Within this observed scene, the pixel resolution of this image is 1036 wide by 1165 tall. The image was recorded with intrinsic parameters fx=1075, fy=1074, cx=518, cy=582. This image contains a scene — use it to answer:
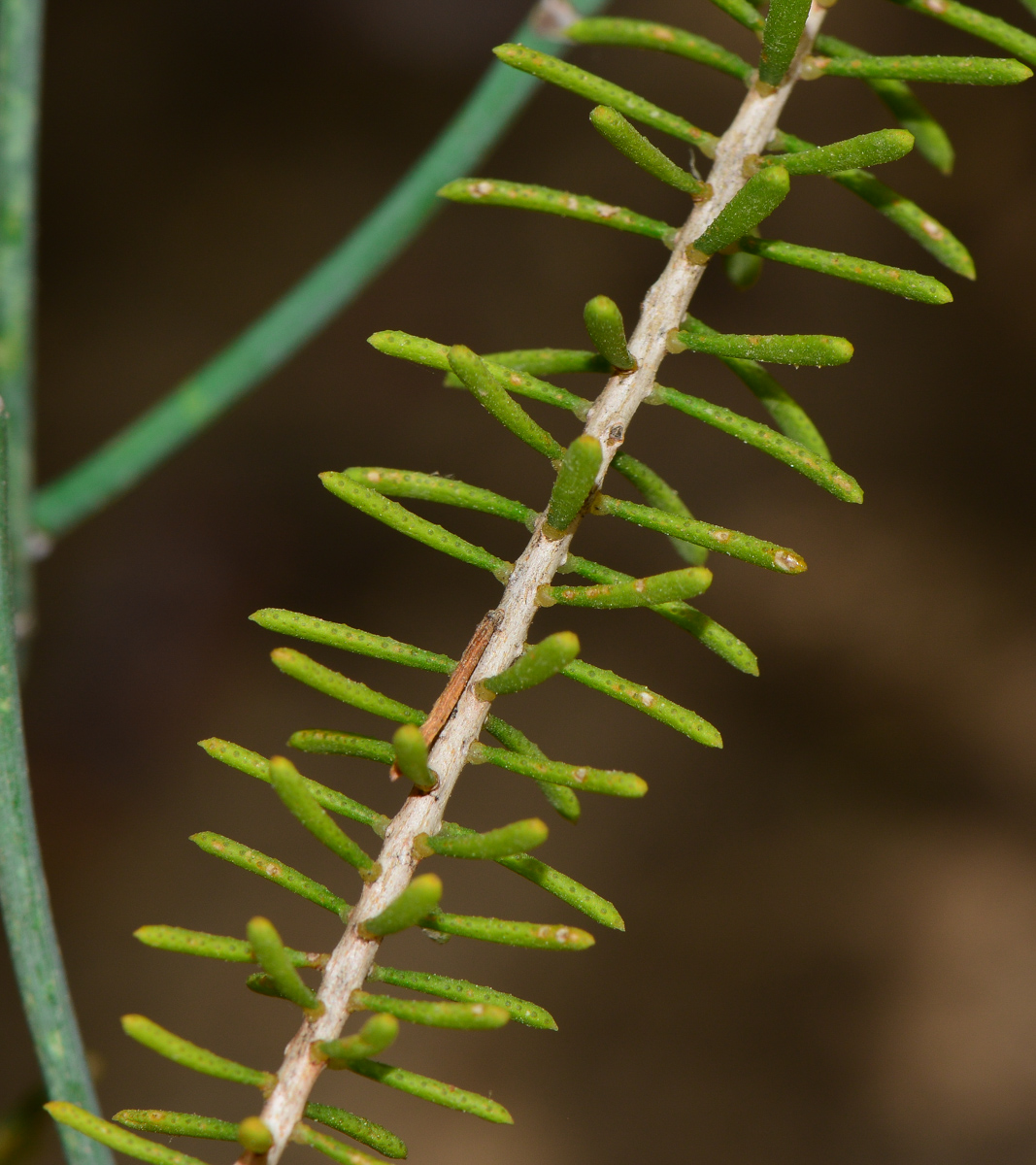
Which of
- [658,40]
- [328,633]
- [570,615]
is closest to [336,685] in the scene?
[328,633]

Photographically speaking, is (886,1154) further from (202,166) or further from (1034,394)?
(202,166)

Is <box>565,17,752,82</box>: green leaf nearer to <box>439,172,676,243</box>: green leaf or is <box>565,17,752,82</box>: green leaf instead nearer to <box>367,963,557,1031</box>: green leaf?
<box>439,172,676,243</box>: green leaf

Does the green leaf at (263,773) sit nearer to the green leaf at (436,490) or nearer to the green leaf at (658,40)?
the green leaf at (436,490)

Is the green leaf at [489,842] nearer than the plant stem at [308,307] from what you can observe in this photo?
Yes

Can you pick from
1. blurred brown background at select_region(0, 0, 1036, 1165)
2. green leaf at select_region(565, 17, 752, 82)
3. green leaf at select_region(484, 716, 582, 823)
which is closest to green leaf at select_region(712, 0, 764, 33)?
green leaf at select_region(565, 17, 752, 82)

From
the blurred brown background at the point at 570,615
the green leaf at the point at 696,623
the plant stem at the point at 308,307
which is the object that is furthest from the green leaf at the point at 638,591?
the blurred brown background at the point at 570,615

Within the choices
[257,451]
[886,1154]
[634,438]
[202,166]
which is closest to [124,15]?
[202,166]

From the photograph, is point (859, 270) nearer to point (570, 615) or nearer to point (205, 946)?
point (205, 946)
